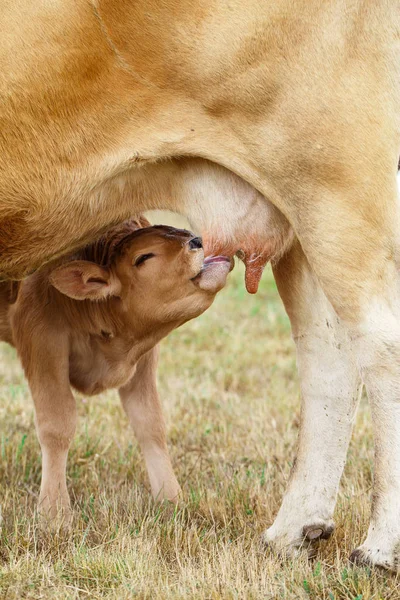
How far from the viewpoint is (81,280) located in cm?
453

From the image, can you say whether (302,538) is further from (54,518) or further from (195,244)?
(195,244)

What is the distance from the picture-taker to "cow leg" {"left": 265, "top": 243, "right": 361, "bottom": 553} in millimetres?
4074

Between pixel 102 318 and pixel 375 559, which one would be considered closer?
pixel 375 559

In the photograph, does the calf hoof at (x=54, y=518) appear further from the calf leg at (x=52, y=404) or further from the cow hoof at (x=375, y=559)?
the cow hoof at (x=375, y=559)

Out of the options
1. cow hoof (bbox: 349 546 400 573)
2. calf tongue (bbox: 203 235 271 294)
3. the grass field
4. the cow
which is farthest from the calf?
cow hoof (bbox: 349 546 400 573)

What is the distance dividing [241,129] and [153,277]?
1.17 metres

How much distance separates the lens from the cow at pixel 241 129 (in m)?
3.45

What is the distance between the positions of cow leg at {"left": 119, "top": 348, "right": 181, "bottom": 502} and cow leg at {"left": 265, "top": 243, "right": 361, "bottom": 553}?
2.52 ft

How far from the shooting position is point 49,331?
471cm

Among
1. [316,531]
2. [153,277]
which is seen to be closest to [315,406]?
[316,531]

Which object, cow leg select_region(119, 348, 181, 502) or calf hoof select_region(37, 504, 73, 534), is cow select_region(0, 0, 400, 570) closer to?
calf hoof select_region(37, 504, 73, 534)

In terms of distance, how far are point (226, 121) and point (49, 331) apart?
1586 millimetres

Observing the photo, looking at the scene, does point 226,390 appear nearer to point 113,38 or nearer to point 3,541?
point 3,541

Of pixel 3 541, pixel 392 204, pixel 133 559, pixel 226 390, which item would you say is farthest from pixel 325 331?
pixel 226 390
